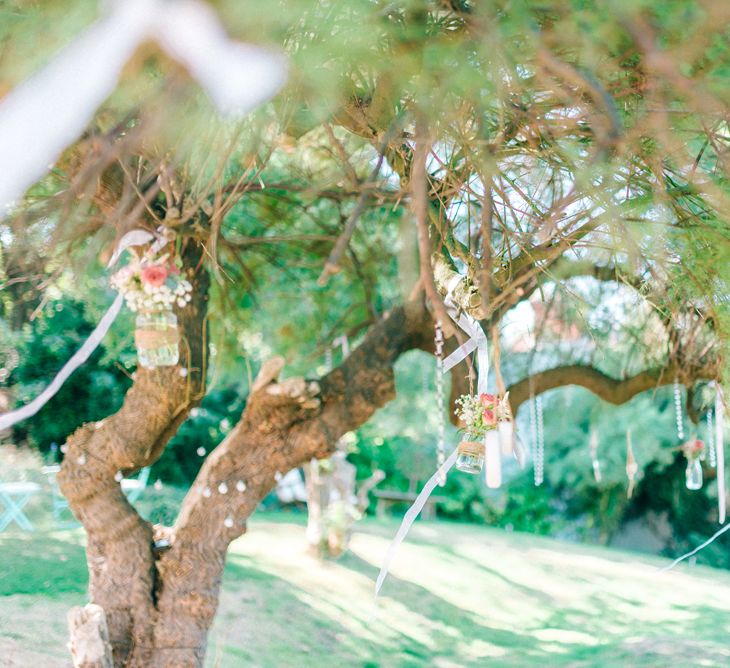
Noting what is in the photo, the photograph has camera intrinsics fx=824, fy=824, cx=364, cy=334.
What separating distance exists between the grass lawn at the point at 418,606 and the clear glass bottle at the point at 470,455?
2.76 meters

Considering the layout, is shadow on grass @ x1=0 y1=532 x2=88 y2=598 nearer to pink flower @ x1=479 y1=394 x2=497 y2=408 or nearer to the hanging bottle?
pink flower @ x1=479 y1=394 x2=497 y2=408

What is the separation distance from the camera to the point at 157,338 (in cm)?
373

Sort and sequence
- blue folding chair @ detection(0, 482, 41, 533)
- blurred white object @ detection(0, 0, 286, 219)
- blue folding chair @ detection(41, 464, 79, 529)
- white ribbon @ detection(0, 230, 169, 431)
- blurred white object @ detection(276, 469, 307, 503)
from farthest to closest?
blurred white object @ detection(276, 469, 307, 503)
blue folding chair @ detection(41, 464, 79, 529)
blue folding chair @ detection(0, 482, 41, 533)
white ribbon @ detection(0, 230, 169, 431)
blurred white object @ detection(0, 0, 286, 219)

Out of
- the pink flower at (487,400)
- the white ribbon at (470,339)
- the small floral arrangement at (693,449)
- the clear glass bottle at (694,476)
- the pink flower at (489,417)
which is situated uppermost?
the white ribbon at (470,339)

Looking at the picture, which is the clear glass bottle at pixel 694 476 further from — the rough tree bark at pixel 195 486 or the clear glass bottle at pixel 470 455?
the clear glass bottle at pixel 470 455

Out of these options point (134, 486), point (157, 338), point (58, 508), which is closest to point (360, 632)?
point (134, 486)

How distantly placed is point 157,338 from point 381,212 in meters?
2.37

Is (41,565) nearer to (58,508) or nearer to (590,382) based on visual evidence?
(58,508)

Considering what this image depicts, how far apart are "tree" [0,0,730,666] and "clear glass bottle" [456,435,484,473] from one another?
24.1 inches

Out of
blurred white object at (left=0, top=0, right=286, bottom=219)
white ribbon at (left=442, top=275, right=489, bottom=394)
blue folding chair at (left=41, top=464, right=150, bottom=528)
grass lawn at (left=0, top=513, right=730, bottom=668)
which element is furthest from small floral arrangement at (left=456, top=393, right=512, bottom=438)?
blue folding chair at (left=41, top=464, right=150, bottom=528)

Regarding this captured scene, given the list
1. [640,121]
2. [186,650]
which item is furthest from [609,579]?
[640,121]

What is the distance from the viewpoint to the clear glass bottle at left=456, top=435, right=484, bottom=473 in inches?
125

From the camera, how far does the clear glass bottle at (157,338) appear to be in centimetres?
373

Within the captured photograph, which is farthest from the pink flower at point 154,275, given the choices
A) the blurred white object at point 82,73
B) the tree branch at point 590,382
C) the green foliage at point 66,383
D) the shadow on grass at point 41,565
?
the green foliage at point 66,383
